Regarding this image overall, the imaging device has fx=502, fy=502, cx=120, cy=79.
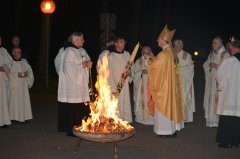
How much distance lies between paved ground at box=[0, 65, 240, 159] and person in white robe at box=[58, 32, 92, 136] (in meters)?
0.59

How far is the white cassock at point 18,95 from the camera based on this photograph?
13148mm

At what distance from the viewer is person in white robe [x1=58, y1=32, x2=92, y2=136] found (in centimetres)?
1132

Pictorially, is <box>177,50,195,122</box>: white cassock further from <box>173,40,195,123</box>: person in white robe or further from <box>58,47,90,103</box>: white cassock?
<box>58,47,90,103</box>: white cassock

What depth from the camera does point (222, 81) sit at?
1035cm

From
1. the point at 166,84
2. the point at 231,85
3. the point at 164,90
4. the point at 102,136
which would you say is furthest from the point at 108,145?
the point at 231,85

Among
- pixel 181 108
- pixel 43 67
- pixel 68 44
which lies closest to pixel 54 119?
pixel 68 44

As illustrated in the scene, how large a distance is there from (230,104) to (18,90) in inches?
229

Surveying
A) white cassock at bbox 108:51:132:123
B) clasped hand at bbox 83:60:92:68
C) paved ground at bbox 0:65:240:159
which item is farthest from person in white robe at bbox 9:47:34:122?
clasped hand at bbox 83:60:92:68

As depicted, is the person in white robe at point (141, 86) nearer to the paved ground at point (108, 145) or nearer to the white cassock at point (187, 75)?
the paved ground at point (108, 145)

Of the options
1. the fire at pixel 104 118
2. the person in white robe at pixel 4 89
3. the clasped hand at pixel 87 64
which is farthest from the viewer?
the person in white robe at pixel 4 89

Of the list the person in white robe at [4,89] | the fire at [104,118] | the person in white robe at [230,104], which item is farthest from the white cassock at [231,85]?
the person in white robe at [4,89]

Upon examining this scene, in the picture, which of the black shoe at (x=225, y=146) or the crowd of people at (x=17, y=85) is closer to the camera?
the black shoe at (x=225, y=146)

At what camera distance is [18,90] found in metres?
13.3

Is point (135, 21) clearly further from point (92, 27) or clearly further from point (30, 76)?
point (30, 76)
